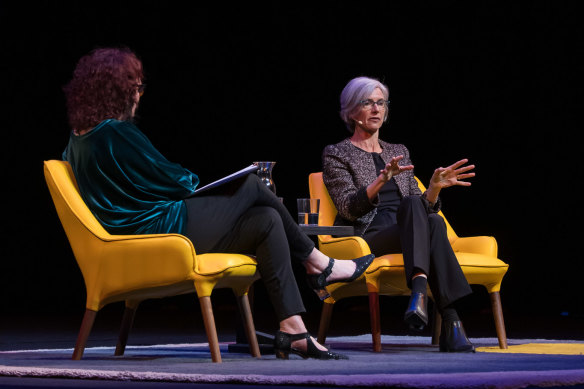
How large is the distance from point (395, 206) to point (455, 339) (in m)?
0.83

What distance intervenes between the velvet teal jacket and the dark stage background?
3.44 metres

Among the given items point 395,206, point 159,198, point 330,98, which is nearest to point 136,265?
point 159,198

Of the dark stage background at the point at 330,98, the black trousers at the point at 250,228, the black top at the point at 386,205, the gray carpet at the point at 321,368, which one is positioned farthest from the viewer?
the dark stage background at the point at 330,98

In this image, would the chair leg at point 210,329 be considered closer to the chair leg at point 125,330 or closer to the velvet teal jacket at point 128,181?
the velvet teal jacket at point 128,181

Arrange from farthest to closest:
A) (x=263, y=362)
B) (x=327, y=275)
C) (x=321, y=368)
Answer: (x=327, y=275), (x=263, y=362), (x=321, y=368)

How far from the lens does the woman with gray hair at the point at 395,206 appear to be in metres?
3.21

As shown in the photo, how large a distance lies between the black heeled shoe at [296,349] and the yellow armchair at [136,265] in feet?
0.68

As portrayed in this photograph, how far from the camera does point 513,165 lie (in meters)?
6.10

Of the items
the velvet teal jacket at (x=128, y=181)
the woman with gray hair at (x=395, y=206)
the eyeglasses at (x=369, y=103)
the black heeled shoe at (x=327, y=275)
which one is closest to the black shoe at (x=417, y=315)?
the woman with gray hair at (x=395, y=206)

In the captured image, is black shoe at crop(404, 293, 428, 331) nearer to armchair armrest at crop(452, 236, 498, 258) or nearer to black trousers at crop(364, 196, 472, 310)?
black trousers at crop(364, 196, 472, 310)

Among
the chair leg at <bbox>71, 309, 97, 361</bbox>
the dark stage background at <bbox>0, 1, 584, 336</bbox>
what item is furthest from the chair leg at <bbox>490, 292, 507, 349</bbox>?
Answer: the dark stage background at <bbox>0, 1, 584, 336</bbox>

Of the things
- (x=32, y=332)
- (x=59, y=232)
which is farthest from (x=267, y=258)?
(x=59, y=232)

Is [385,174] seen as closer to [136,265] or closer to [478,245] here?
[478,245]

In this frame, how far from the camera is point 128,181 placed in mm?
2918
